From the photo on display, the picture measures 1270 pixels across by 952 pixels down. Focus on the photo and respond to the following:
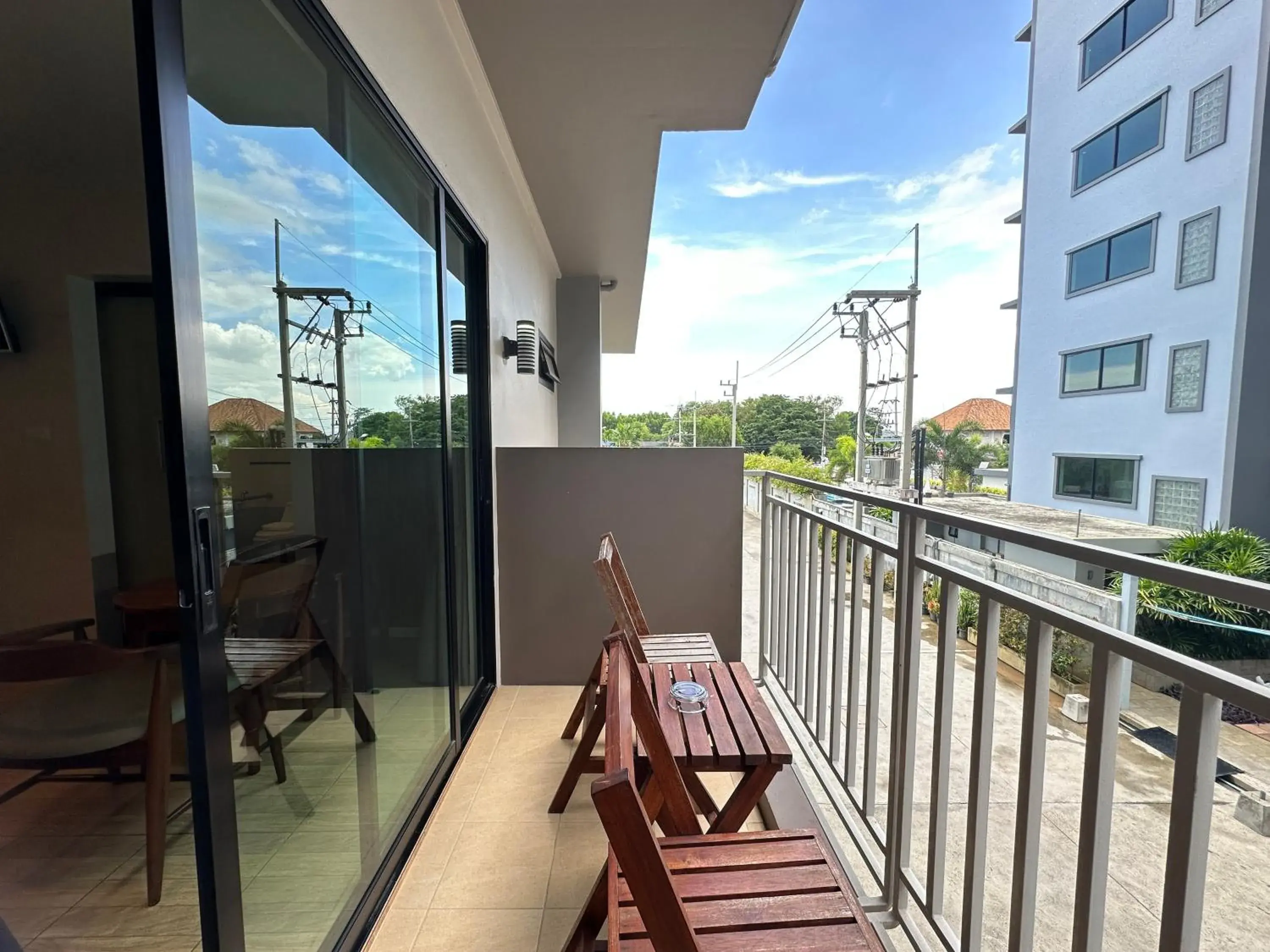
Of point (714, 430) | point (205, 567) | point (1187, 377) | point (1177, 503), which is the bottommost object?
point (1177, 503)

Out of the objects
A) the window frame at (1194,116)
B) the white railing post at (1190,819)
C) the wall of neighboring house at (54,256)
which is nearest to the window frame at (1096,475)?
the window frame at (1194,116)

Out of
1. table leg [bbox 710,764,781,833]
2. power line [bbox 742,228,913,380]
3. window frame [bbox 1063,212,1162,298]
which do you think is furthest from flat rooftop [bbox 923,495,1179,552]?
power line [bbox 742,228,913,380]

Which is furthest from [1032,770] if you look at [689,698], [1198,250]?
[1198,250]

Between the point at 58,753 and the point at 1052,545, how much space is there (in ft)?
5.33

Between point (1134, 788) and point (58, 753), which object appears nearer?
point (58, 753)

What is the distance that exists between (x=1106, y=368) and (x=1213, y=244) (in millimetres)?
2877

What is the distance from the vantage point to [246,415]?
97 cm

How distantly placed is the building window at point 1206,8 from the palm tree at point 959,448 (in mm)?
20311

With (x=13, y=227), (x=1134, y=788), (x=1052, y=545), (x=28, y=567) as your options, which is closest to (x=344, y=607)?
(x=28, y=567)

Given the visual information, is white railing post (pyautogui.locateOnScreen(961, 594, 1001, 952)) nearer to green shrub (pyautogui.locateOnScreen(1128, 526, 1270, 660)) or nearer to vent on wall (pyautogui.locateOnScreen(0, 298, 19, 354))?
vent on wall (pyautogui.locateOnScreen(0, 298, 19, 354))

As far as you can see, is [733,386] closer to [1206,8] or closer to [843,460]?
[843,460]

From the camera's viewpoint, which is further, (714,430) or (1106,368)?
(714,430)

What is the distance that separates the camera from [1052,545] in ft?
2.50

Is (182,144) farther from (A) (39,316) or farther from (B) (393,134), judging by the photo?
(B) (393,134)
